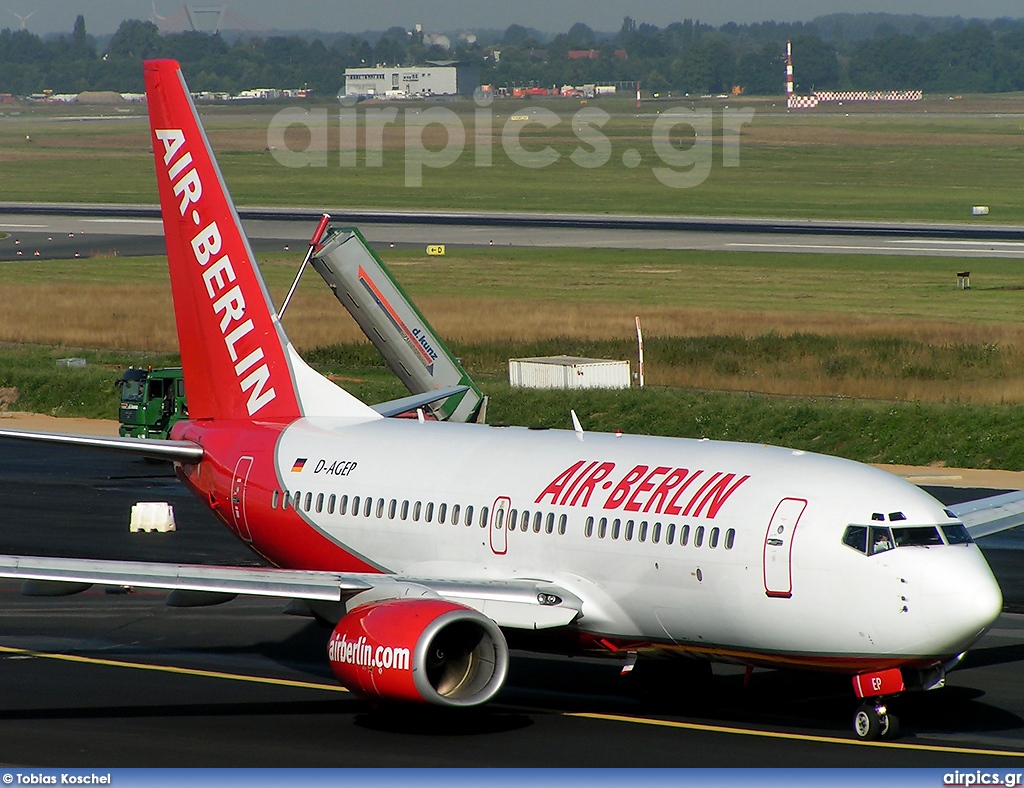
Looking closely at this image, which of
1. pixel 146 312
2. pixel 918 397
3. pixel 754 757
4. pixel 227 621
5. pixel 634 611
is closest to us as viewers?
pixel 754 757

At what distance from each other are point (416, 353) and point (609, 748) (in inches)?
925

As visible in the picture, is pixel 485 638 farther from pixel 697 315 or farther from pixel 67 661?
pixel 697 315

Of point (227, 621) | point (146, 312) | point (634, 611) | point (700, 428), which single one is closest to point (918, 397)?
point (700, 428)

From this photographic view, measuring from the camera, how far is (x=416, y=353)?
46.8 metres

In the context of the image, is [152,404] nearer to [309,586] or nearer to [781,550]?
[309,586]

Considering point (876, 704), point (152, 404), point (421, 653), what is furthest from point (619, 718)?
point (152, 404)

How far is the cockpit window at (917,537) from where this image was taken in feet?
78.3

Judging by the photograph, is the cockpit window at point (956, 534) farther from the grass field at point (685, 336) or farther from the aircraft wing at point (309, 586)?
the grass field at point (685, 336)

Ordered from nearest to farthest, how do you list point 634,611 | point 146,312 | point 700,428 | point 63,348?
point 634,611, point 700,428, point 63,348, point 146,312

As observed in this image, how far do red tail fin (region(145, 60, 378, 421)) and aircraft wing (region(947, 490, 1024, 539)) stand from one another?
11.1m

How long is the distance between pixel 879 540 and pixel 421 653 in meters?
6.73

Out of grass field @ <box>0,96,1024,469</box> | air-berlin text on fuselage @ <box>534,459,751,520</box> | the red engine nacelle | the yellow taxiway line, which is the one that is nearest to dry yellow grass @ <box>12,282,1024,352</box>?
grass field @ <box>0,96,1024,469</box>

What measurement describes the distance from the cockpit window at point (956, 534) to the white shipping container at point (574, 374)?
40.1 meters

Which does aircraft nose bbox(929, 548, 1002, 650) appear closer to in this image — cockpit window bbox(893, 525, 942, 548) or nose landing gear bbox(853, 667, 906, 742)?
cockpit window bbox(893, 525, 942, 548)
